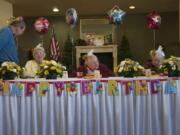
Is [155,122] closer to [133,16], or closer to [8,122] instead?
[8,122]

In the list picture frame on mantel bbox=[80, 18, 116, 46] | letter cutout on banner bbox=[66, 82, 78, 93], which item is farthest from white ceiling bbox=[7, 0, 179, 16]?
letter cutout on banner bbox=[66, 82, 78, 93]

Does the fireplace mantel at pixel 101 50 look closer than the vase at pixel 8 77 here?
No

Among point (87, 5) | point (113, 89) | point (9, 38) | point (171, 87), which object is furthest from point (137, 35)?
point (113, 89)

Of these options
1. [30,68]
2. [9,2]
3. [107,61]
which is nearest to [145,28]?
[107,61]

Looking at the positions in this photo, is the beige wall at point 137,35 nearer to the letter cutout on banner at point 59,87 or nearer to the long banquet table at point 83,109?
the long banquet table at point 83,109

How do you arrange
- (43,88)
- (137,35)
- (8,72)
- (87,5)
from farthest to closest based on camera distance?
(137,35)
(87,5)
(8,72)
(43,88)

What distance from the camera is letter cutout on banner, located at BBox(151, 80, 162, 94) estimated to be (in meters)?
3.05

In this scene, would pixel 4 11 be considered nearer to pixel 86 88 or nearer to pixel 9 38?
pixel 9 38

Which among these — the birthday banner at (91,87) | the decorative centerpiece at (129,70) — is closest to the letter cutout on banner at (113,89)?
the birthday banner at (91,87)

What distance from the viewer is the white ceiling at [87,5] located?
8312 millimetres

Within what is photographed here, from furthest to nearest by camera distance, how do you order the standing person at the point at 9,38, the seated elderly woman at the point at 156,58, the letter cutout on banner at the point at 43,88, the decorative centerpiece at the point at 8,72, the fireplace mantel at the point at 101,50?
the fireplace mantel at the point at 101,50 → the seated elderly woman at the point at 156,58 → the standing person at the point at 9,38 → the decorative centerpiece at the point at 8,72 → the letter cutout on banner at the point at 43,88

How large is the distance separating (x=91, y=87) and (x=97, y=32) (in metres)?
7.92

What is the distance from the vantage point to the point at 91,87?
9.89ft

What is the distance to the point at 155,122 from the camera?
10.0 feet
